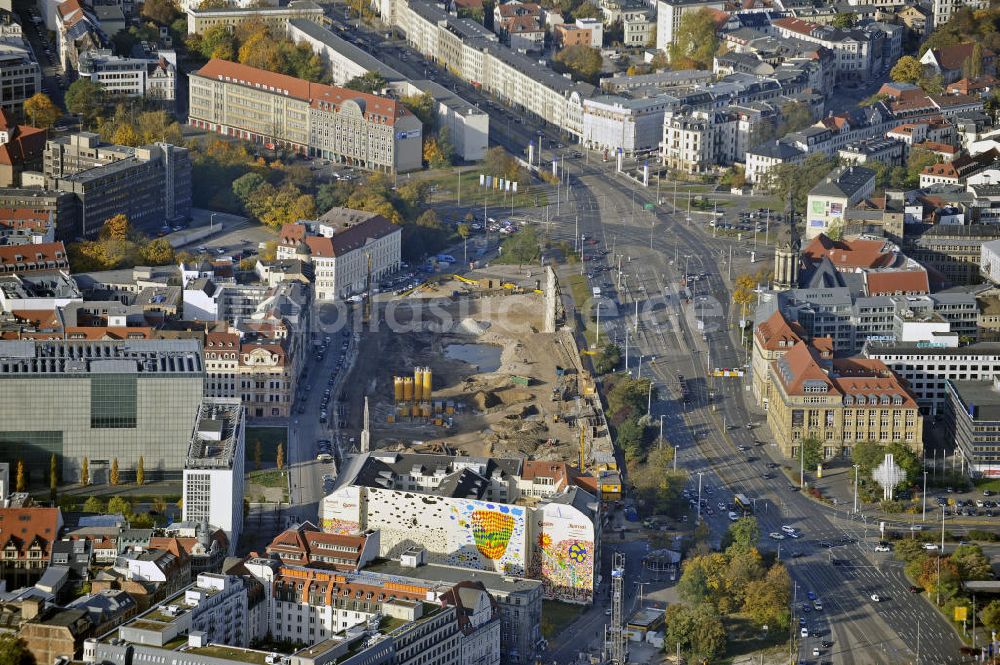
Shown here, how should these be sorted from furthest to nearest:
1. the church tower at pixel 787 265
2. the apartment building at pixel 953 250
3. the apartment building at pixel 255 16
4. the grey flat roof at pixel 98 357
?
the apartment building at pixel 255 16 → the apartment building at pixel 953 250 → the church tower at pixel 787 265 → the grey flat roof at pixel 98 357

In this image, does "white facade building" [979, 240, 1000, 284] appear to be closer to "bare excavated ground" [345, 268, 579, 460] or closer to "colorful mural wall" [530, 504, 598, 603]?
"bare excavated ground" [345, 268, 579, 460]

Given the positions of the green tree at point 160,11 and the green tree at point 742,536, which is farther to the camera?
the green tree at point 160,11

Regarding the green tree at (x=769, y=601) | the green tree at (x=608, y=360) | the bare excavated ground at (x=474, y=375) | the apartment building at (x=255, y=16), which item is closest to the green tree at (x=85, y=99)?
the apartment building at (x=255, y=16)

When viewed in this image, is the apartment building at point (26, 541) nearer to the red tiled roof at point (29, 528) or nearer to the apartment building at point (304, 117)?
the red tiled roof at point (29, 528)

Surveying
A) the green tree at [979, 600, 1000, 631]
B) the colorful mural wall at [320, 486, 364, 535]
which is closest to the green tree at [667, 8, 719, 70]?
the colorful mural wall at [320, 486, 364, 535]

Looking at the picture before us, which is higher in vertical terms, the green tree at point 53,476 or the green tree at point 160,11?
the green tree at point 160,11

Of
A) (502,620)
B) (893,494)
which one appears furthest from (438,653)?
(893,494)

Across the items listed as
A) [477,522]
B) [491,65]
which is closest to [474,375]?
[477,522]
